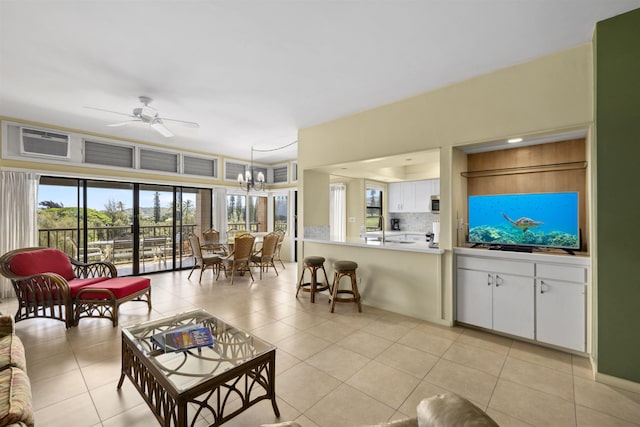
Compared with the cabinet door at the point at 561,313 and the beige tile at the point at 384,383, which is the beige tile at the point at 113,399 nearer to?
the beige tile at the point at 384,383

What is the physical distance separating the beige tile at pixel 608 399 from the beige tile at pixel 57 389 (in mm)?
3653

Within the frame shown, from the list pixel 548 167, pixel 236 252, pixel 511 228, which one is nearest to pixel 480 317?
pixel 511 228

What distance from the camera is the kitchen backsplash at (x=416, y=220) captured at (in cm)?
663

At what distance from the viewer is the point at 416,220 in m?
6.87

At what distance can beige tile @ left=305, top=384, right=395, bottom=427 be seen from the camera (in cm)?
Result: 180

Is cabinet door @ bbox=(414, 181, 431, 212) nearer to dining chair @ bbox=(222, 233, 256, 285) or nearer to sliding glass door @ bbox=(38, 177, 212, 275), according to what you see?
dining chair @ bbox=(222, 233, 256, 285)

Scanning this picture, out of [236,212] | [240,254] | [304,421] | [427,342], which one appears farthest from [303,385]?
[236,212]

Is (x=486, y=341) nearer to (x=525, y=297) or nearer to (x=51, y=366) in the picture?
(x=525, y=297)

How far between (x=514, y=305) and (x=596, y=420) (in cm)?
118

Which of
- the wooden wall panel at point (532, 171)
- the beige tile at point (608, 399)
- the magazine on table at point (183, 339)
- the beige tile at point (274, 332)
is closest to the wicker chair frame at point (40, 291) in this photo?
the magazine on table at point (183, 339)

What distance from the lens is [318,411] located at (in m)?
1.89

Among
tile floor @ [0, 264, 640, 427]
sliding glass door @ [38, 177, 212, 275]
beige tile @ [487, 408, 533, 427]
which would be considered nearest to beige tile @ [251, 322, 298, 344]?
tile floor @ [0, 264, 640, 427]

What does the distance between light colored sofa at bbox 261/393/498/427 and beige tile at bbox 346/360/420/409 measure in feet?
3.35

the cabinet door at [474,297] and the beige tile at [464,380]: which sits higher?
the cabinet door at [474,297]
